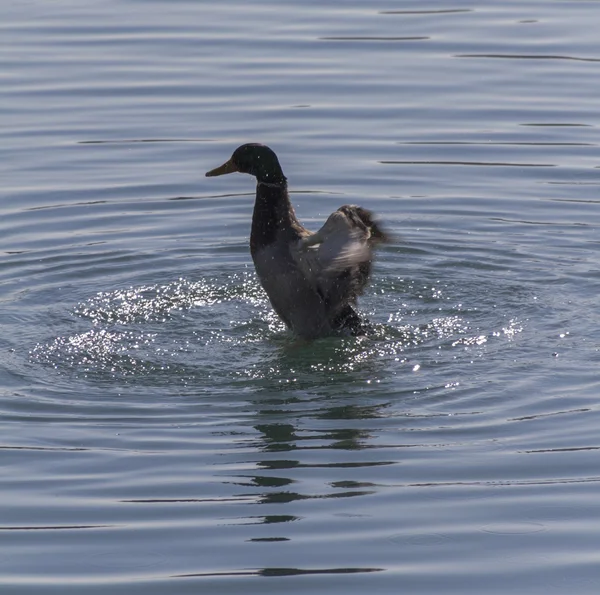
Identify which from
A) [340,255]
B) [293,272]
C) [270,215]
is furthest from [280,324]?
[340,255]

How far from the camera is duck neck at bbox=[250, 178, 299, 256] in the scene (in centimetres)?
877

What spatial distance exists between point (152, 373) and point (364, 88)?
261 inches

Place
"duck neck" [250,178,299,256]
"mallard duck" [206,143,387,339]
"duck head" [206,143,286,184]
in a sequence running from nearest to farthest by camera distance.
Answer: "mallard duck" [206,143,387,339]
"duck neck" [250,178,299,256]
"duck head" [206,143,286,184]

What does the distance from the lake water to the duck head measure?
3.06ft

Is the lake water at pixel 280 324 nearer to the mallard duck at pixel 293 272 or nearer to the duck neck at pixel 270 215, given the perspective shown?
the mallard duck at pixel 293 272

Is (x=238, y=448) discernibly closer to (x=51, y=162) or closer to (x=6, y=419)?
(x=6, y=419)

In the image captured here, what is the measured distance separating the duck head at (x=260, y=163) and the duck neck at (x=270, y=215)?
45 mm

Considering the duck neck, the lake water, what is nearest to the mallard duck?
the duck neck

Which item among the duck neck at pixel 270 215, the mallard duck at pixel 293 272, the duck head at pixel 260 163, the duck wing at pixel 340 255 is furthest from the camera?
the duck head at pixel 260 163

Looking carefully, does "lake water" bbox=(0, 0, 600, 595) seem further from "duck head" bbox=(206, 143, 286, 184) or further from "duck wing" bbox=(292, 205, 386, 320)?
"duck head" bbox=(206, 143, 286, 184)

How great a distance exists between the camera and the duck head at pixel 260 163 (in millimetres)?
8891

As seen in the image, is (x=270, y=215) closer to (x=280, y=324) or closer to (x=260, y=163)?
(x=260, y=163)

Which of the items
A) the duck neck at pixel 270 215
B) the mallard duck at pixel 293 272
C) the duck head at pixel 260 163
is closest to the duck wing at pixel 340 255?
the mallard duck at pixel 293 272

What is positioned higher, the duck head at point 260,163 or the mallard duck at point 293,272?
the duck head at point 260,163
